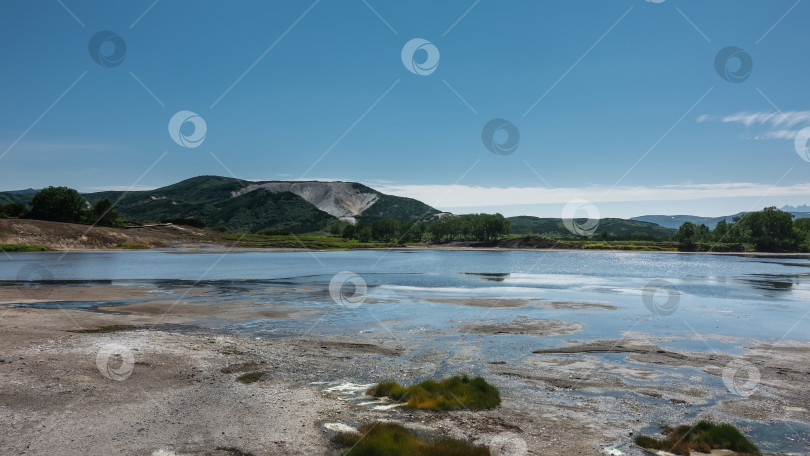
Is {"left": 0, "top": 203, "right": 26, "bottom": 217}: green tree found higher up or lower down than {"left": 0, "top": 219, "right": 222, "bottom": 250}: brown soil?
higher up

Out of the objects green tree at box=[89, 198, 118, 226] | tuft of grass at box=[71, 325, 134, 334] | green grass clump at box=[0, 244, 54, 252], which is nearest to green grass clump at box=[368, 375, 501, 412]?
tuft of grass at box=[71, 325, 134, 334]

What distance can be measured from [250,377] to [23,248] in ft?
423

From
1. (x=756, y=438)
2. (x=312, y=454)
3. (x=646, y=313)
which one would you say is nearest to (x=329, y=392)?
(x=312, y=454)

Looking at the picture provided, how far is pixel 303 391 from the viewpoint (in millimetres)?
15477

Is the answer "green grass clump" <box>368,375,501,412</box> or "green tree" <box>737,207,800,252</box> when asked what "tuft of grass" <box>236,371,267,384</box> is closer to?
"green grass clump" <box>368,375,501,412</box>

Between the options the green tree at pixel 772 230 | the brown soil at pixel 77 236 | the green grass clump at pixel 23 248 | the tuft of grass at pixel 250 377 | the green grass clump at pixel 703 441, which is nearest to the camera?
the green grass clump at pixel 703 441

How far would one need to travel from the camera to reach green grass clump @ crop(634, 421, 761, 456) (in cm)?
1139

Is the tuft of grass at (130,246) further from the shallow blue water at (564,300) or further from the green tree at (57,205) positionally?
the shallow blue water at (564,300)

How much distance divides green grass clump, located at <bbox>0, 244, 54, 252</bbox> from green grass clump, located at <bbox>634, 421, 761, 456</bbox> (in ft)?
454

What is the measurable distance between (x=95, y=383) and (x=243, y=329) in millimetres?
12149

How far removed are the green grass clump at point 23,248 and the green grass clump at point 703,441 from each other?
139 m

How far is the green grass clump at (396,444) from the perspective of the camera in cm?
1066

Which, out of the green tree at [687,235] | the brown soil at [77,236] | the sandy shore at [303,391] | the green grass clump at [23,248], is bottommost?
the sandy shore at [303,391]

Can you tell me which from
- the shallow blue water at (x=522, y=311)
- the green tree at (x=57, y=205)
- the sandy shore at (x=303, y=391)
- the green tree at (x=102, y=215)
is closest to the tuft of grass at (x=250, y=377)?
the sandy shore at (x=303, y=391)
